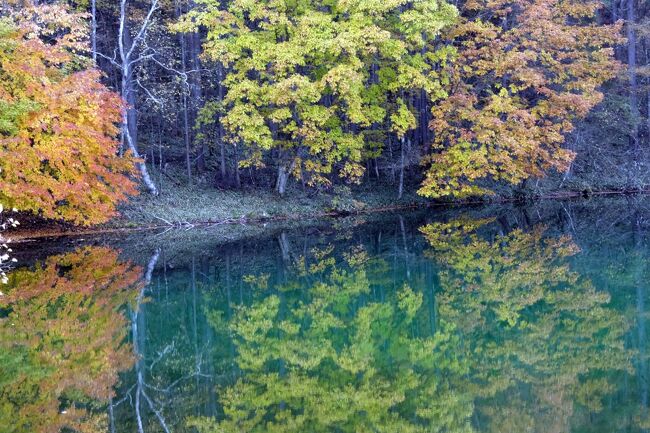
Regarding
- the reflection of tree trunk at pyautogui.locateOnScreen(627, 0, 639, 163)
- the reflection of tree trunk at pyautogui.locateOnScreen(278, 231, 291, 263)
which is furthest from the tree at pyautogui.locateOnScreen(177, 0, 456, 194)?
the reflection of tree trunk at pyautogui.locateOnScreen(627, 0, 639, 163)

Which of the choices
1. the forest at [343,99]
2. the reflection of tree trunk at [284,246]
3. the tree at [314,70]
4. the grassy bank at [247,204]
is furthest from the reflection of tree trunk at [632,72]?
the reflection of tree trunk at [284,246]

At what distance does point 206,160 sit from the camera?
1196 inches

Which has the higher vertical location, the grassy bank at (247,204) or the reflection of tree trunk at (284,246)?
the reflection of tree trunk at (284,246)

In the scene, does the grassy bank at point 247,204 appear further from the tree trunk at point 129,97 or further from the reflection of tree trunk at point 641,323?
the reflection of tree trunk at point 641,323

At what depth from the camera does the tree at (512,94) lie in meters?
27.7

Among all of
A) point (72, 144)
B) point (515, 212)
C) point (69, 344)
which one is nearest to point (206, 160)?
point (72, 144)

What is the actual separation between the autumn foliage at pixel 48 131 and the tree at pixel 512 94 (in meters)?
12.3

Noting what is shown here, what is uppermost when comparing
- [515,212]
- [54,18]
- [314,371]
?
[54,18]

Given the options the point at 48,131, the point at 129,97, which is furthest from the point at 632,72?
the point at 48,131

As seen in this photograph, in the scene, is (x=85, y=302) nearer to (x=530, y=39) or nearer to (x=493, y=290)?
(x=493, y=290)

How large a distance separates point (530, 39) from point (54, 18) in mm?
18074

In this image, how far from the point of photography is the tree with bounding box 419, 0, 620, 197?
2773cm

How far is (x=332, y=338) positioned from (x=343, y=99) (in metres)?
18.0

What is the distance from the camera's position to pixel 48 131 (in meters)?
20.6
